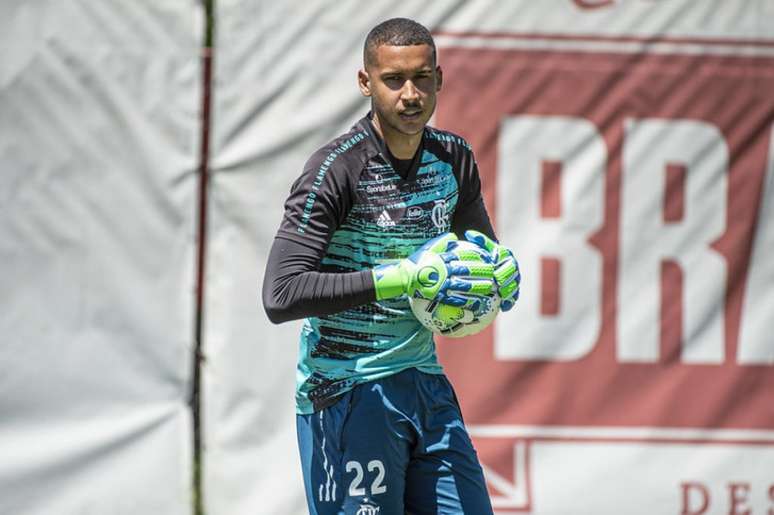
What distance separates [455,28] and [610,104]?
0.71 metres

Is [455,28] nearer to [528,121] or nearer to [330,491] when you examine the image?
[528,121]

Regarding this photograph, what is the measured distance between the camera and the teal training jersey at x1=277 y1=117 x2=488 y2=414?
287cm

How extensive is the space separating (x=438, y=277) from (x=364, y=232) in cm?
28

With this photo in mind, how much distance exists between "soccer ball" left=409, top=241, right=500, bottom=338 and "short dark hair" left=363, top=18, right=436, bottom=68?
51 centimetres

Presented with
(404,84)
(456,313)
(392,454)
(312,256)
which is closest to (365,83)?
(404,84)

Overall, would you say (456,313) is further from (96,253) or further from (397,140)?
(96,253)

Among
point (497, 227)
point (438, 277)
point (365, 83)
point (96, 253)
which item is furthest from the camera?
point (497, 227)

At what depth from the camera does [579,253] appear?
476 centimetres

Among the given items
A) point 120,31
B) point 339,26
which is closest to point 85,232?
point 120,31

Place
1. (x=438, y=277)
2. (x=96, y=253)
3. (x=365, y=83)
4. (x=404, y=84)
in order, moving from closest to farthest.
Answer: (x=438, y=277), (x=404, y=84), (x=365, y=83), (x=96, y=253)

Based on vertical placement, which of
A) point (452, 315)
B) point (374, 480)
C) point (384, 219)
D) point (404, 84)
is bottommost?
point (374, 480)

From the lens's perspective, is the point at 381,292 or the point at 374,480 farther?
the point at 374,480

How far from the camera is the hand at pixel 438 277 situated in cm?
277

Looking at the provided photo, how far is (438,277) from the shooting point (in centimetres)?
276
